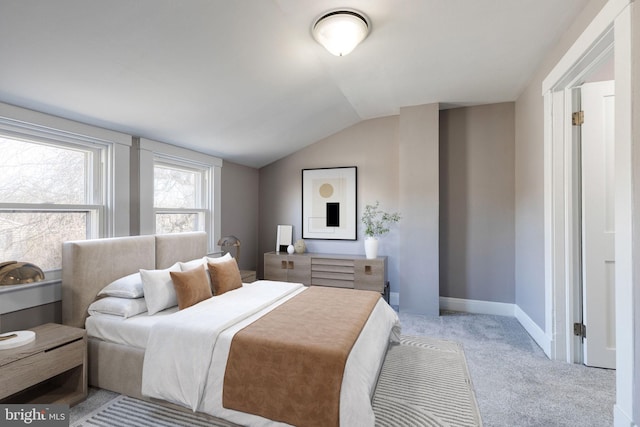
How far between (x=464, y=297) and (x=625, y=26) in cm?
323

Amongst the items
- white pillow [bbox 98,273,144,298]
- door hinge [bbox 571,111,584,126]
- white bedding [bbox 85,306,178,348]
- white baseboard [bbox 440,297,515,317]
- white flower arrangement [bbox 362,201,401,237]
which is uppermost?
door hinge [bbox 571,111,584,126]

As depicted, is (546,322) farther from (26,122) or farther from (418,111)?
(26,122)

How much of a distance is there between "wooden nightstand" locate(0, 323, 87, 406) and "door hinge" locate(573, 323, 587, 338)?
12.4ft

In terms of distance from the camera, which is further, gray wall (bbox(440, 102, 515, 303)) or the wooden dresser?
the wooden dresser

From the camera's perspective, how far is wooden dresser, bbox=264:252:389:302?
398cm

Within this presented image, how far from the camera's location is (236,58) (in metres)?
2.40

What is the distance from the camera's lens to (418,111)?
3887mm

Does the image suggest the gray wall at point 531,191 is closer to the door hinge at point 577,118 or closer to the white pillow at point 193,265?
the door hinge at point 577,118

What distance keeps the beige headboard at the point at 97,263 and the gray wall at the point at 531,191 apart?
Result: 12.4ft

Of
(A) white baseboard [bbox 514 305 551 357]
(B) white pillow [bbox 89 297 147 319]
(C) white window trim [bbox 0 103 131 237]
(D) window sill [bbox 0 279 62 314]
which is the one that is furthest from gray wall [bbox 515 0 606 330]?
(D) window sill [bbox 0 279 62 314]

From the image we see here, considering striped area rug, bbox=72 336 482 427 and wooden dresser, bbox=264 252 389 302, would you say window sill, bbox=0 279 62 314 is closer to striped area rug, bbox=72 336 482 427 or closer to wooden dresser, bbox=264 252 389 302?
striped area rug, bbox=72 336 482 427

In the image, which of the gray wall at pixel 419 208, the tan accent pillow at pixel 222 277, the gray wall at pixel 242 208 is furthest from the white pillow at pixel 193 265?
the gray wall at pixel 419 208

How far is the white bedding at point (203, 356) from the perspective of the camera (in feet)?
5.14

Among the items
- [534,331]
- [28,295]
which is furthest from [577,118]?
[28,295]
